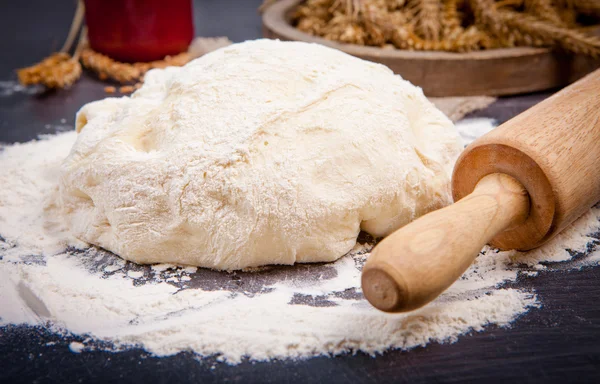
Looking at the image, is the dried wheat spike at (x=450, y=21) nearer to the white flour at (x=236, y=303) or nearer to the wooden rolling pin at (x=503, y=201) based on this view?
the wooden rolling pin at (x=503, y=201)

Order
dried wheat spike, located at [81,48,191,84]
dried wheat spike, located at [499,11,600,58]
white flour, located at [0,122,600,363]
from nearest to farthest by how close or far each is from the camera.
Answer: white flour, located at [0,122,600,363] < dried wheat spike, located at [499,11,600,58] < dried wheat spike, located at [81,48,191,84]

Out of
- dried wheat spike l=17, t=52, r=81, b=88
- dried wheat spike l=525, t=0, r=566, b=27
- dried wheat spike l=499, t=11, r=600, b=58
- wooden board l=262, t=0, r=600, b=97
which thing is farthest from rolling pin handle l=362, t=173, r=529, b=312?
dried wheat spike l=17, t=52, r=81, b=88

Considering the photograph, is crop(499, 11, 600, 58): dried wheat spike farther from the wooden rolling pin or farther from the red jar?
the red jar

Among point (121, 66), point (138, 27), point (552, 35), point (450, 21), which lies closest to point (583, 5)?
point (552, 35)

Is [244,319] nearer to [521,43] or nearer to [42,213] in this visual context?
[42,213]

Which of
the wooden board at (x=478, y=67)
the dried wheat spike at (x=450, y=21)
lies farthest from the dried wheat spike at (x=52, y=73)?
the dried wheat spike at (x=450, y=21)

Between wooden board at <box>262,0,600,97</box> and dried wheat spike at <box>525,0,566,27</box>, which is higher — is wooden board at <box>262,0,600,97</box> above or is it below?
below
